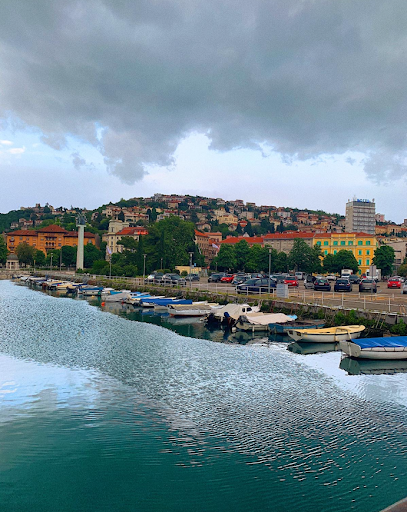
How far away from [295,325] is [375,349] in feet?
28.9

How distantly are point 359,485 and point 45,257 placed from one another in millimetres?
159303

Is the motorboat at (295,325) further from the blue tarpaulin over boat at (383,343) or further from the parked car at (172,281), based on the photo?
the parked car at (172,281)

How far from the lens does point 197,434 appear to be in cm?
1301

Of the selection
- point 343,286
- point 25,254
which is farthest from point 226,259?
point 25,254

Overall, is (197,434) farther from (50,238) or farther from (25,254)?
(50,238)

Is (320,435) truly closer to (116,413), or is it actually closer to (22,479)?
(116,413)

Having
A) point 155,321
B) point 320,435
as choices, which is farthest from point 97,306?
point 320,435

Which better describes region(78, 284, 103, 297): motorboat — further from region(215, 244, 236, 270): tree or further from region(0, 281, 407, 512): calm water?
region(0, 281, 407, 512): calm water

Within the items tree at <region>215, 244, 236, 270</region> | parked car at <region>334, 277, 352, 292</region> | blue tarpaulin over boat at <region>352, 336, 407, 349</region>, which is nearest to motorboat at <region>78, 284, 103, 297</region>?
tree at <region>215, 244, 236, 270</region>

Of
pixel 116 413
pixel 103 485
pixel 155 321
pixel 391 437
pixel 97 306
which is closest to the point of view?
pixel 103 485

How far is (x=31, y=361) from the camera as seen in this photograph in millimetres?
22766

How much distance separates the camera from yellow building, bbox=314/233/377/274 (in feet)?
397

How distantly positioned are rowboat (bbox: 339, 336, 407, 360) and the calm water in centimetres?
136

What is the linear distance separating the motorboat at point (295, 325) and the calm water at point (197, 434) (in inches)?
237
